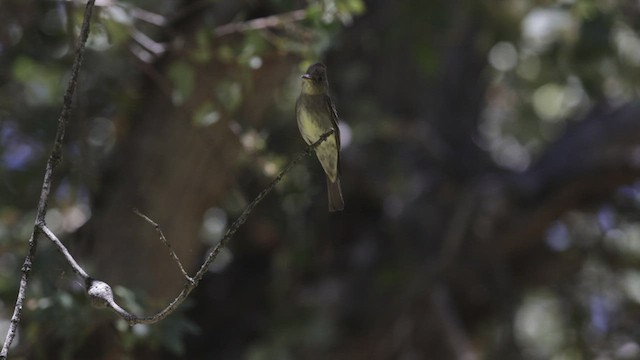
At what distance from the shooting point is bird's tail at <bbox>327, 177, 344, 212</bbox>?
10.2 feet

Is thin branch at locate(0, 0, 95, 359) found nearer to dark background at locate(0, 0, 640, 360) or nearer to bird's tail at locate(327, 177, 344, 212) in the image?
bird's tail at locate(327, 177, 344, 212)

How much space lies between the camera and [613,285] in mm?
7000

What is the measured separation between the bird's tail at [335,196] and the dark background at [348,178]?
2.74ft

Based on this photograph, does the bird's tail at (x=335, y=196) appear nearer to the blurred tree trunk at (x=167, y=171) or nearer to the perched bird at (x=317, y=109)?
the perched bird at (x=317, y=109)

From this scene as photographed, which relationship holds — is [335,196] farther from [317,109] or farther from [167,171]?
[167,171]

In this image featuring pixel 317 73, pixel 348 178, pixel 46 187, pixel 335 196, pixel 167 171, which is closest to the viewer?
pixel 46 187

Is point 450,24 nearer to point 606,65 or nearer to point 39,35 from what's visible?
point 606,65

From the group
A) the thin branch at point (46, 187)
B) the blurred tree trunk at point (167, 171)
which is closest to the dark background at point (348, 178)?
the blurred tree trunk at point (167, 171)

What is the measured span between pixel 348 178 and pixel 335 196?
146 inches

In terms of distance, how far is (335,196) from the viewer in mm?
3283

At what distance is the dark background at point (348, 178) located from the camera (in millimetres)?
4844

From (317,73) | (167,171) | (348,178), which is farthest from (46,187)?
(348,178)

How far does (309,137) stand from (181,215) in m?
2.14

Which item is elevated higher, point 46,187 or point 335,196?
point 335,196
